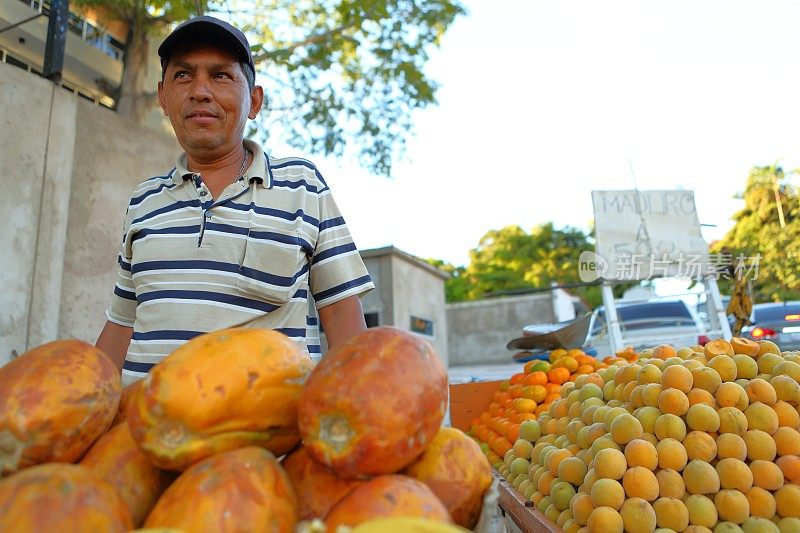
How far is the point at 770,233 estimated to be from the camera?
80.2ft

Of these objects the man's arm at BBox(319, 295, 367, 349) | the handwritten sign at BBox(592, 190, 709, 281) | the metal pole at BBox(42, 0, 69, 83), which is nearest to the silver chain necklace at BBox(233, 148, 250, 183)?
the man's arm at BBox(319, 295, 367, 349)

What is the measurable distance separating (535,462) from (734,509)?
0.89 m

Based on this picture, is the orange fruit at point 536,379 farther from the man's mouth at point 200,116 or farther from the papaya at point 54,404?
the papaya at point 54,404

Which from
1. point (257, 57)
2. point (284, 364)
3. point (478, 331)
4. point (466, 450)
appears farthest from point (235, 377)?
point (478, 331)

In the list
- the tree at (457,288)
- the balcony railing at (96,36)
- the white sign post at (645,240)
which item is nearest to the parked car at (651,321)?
the white sign post at (645,240)

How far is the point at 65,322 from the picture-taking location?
492 cm

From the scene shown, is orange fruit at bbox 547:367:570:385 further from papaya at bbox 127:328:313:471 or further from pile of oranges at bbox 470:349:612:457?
papaya at bbox 127:328:313:471

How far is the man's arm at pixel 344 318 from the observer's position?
177cm

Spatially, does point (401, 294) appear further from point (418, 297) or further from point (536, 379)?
point (536, 379)

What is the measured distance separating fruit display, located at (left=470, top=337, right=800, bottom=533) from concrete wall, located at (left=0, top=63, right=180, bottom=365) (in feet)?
14.2

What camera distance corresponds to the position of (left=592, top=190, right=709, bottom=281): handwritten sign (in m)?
5.12

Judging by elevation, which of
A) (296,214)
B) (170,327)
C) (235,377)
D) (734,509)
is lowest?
(734,509)

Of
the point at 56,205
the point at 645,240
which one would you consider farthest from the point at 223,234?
the point at 645,240

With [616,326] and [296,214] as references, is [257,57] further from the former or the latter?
[296,214]
